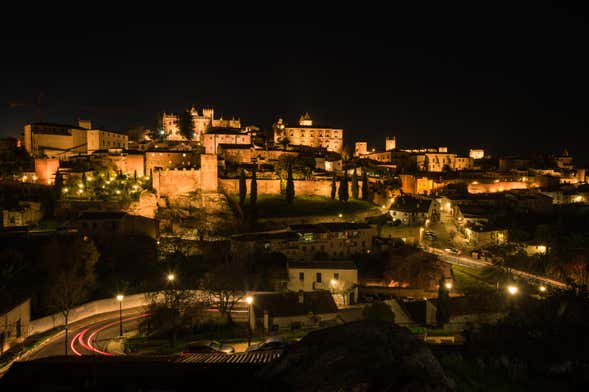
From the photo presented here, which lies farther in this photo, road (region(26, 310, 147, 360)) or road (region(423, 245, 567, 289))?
road (region(423, 245, 567, 289))

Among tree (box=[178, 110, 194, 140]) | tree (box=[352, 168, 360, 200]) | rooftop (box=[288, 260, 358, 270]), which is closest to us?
rooftop (box=[288, 260, 358, 270])

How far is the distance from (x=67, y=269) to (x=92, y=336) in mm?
6896

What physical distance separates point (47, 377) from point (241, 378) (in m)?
3.14

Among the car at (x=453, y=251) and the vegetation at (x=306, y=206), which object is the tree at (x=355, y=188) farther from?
the car at (x=453, y=251)

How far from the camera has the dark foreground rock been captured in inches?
164

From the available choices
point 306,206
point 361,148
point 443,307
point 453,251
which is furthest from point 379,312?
point 361,148

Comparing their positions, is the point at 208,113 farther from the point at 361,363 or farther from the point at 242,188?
the point at 361,363

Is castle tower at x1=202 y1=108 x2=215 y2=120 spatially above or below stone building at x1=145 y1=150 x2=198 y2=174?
above

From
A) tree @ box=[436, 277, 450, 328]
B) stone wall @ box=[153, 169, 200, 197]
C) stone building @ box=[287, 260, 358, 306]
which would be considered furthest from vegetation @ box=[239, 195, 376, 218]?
tree @ box=[436, 277, 450, 328]

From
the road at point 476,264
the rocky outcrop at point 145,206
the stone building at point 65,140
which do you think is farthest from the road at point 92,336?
the stone building at point 65,140

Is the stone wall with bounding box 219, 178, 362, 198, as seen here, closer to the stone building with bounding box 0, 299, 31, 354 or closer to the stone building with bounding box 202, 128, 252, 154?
the stone building with bounding box 202, 128, 252, 154

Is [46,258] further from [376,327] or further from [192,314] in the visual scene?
[376,327]

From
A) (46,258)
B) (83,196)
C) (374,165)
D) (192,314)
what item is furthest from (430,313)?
(374,165)

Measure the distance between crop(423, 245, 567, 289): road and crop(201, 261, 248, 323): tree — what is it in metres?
17.2
